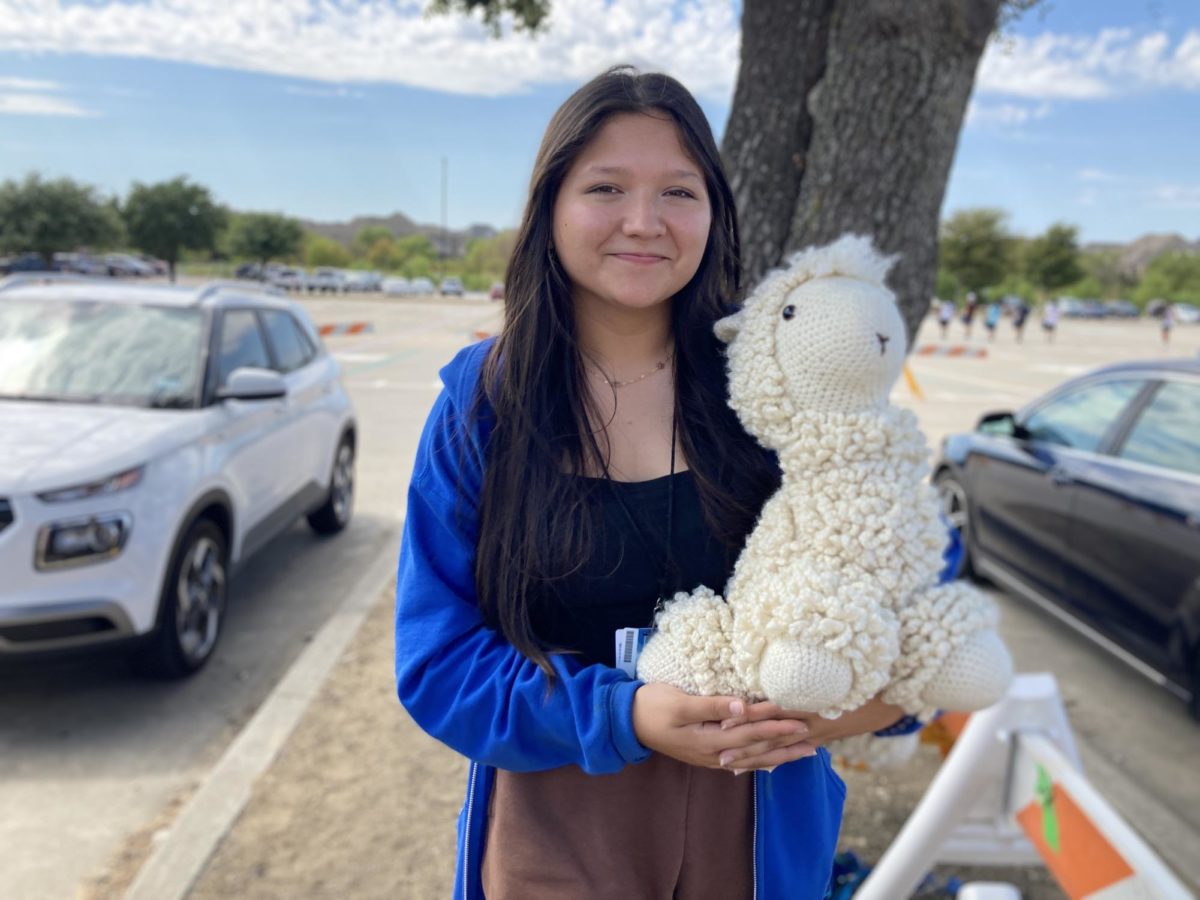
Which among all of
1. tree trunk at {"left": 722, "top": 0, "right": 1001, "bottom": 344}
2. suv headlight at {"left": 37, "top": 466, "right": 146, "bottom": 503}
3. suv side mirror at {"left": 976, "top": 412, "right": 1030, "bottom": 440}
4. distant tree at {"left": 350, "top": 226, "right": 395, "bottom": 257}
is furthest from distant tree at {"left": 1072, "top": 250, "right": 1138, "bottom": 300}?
suv headlight at {"left": 37, "top": 466, "right": 146, "bottom": 503}

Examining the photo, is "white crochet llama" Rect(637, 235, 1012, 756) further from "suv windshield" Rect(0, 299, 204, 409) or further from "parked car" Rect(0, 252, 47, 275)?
"parked car" Rect(0, 252, 47, 275)

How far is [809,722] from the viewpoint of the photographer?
1.30 meters

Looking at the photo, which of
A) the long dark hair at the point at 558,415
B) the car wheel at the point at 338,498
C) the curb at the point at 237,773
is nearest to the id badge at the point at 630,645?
the long dark hair at the point at 558,415

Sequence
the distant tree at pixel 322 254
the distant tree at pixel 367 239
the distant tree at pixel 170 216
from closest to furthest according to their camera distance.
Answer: the distant tree at pixel 170 216
the distant tree at pixel 322 254
the distant tree at pixel 367 239

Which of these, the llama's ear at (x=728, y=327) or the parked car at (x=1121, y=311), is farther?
the parked car at (x=1121, y=311)

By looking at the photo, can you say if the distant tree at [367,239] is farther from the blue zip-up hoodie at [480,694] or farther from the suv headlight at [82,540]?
the blue zip-up hoodie at [480,694]

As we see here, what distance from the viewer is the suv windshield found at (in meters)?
4.26

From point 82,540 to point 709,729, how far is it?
10.1 ft

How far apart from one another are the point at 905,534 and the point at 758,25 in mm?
2276

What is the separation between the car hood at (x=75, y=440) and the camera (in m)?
3.42

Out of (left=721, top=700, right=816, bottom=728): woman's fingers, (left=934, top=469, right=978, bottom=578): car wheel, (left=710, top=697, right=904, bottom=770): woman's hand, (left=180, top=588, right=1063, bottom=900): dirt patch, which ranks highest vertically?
(left=721, top=700, right=816, bottom=728): woman's fingers

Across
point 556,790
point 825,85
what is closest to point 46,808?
point 556,790

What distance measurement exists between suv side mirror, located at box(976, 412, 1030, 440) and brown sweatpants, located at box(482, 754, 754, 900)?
3896 millimetres

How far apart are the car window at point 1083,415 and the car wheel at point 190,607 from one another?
4305 mm
